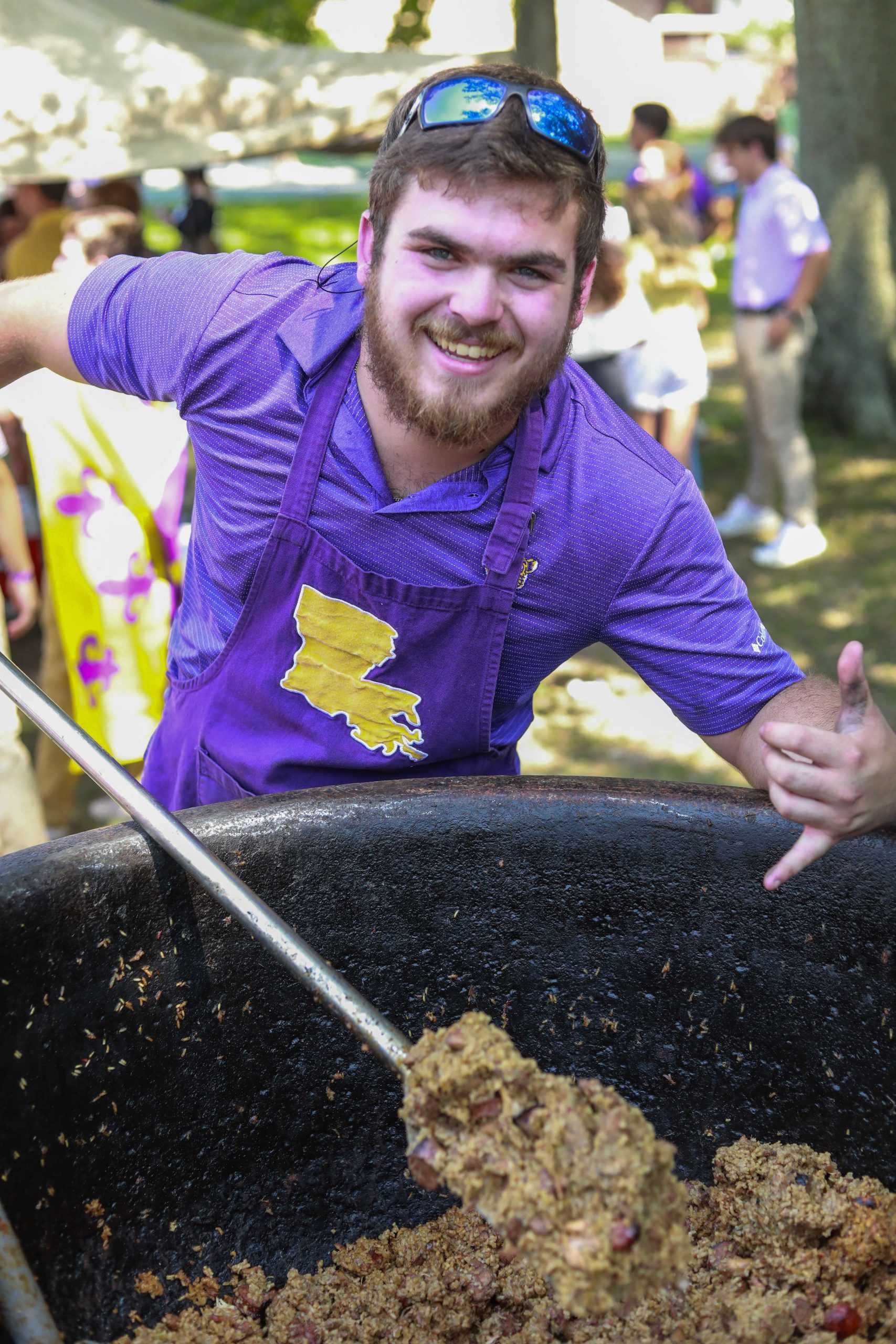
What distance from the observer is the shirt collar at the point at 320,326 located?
69.7 inches

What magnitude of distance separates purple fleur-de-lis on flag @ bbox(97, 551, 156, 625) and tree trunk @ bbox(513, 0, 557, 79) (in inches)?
160

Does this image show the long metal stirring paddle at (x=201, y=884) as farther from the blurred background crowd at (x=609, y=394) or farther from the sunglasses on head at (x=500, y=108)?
the blurred background crowd at (x=609, y=394)

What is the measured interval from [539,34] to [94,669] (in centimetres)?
450

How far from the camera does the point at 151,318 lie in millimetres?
1833

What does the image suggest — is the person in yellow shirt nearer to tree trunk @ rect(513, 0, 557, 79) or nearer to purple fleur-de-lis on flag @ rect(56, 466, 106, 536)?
purple fleur-de-lis on flag @ rect(56, 466, 106, 536)

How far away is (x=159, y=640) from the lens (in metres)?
3.50

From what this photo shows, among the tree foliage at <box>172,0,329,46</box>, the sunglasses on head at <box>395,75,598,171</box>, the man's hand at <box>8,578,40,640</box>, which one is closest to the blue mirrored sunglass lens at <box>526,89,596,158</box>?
the sunglasses on head at <box>395,75,598,171</box>

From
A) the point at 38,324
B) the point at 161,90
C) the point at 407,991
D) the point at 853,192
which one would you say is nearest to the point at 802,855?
the point at 407,991

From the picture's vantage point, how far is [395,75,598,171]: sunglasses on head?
64.5 inches

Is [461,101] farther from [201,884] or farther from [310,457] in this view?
[201,884]

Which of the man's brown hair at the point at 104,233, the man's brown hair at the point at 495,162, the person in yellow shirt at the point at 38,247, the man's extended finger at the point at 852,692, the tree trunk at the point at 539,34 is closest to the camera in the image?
the man's extended finger at the point at 852,692

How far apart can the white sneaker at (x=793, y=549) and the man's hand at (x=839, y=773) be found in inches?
180

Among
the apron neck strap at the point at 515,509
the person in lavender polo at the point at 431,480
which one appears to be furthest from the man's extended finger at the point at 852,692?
the apron neck strap at the point at 515,509

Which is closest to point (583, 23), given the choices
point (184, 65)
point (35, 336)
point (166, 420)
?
point (184, 65)
